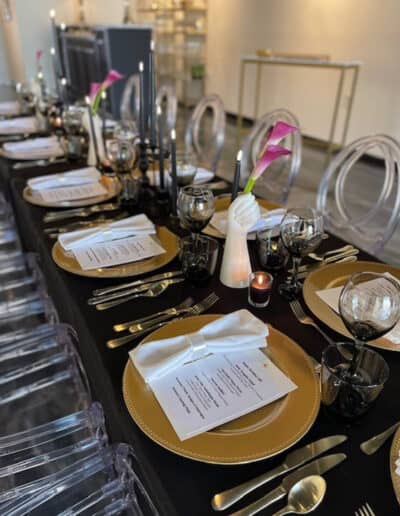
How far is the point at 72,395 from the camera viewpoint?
113 cm

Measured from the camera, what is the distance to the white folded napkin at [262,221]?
3.66 feet

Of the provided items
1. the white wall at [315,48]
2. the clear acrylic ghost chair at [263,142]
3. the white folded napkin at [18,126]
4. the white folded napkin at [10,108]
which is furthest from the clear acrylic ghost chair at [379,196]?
the white wall at [315,48]

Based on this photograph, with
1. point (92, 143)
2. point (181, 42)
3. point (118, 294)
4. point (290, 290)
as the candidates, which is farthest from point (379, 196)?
point (181, 42)

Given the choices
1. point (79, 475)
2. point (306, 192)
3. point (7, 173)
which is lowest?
point (306, 192)

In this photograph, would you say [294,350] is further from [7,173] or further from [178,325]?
[7,173]

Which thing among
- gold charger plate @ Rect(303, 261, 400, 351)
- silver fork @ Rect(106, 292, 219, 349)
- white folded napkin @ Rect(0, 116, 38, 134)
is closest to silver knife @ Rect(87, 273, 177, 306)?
silver fork @ Rect(106, 292, 219, 349)

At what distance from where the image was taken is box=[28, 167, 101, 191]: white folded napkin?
4.50 ft

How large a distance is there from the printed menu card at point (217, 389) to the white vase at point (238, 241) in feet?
0.77

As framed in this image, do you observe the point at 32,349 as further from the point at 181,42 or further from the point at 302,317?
the point at 181,42

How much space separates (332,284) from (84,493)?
640mm

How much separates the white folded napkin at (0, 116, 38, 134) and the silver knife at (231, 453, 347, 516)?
2.16 m

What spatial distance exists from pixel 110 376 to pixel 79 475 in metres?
0.26

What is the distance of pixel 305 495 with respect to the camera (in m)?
0.50

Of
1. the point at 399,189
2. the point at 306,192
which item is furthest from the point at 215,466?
the point at 306,192
